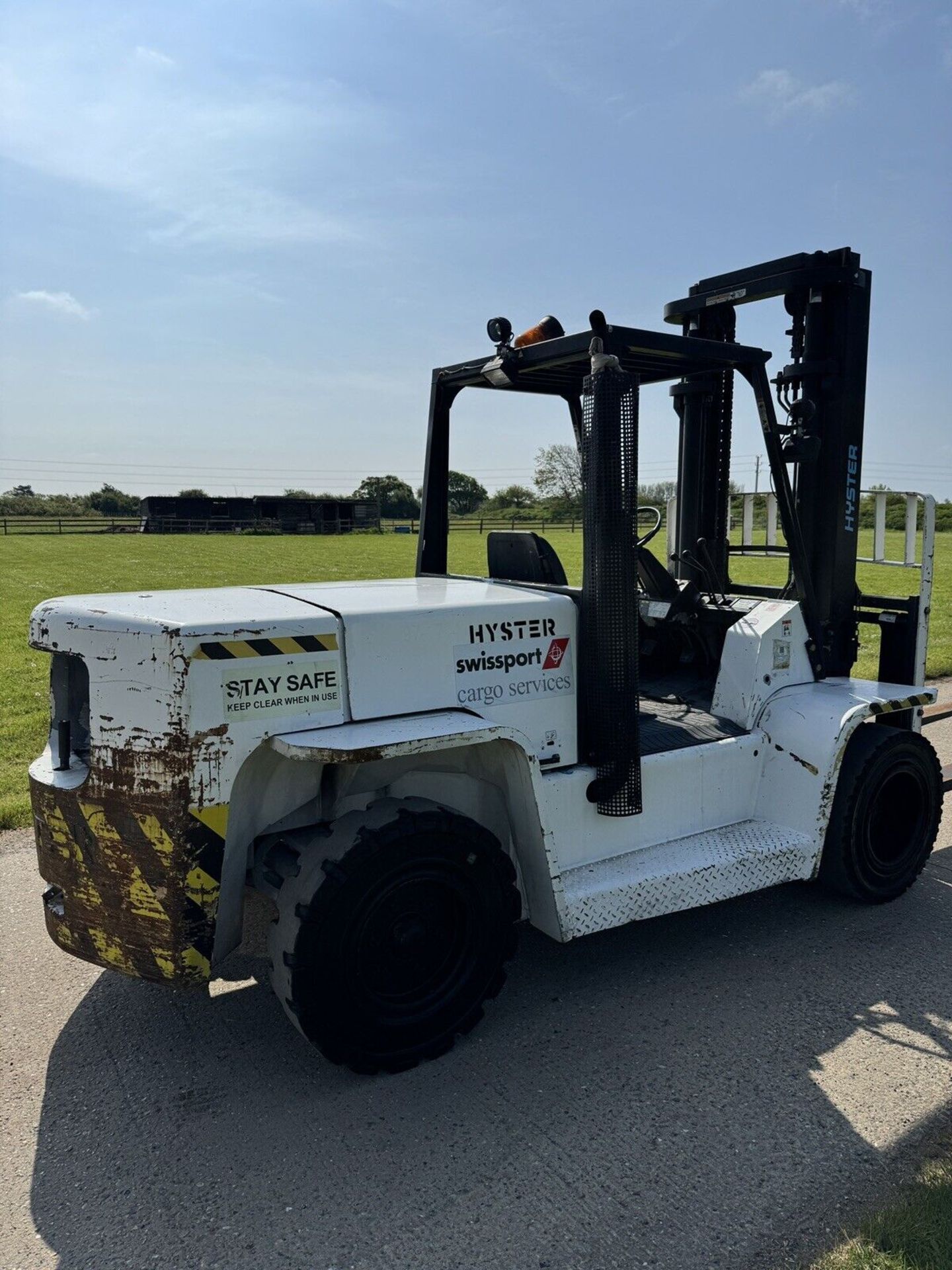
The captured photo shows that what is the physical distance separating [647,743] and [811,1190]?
1.88 m

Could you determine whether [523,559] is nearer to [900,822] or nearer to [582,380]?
[582,380]

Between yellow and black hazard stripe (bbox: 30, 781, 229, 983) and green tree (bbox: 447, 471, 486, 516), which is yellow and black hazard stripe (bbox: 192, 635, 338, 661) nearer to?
yellow and black hazard stripe (bbox: 30, 781, 229, 983)

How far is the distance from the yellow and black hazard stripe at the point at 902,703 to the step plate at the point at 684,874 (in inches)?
29.1

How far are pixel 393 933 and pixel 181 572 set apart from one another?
25.3 meters

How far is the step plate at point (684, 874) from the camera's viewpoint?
387 cm

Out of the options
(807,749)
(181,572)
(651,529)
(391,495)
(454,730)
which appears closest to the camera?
(454,730)

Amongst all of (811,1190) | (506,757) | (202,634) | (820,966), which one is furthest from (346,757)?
(820,966)

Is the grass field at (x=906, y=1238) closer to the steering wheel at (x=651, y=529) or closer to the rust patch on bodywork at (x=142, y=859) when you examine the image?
the rust patch on bodywork at (x=142, y=859)

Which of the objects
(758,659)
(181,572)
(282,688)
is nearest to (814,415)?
(758,659)

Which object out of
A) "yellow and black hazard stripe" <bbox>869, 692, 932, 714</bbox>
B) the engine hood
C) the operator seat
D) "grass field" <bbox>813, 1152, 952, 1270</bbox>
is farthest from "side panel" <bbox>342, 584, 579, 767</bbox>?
"grass field" <bbox>813, 1152, 952, 1270</bbox>

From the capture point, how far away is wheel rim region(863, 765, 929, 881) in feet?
16.0

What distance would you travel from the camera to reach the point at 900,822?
504 cm

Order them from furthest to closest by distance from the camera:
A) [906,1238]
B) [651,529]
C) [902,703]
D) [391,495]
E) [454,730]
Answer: [391,495] → [651,529] → [902,703] → [454,730] → [906,1238]

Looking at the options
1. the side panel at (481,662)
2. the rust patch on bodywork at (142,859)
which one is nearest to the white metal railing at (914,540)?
the side panel at (481,662)
